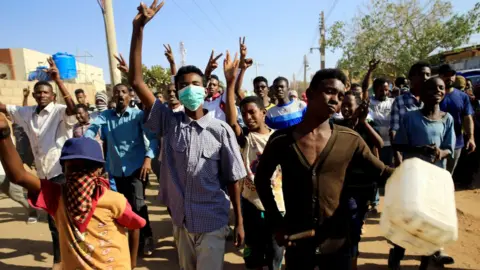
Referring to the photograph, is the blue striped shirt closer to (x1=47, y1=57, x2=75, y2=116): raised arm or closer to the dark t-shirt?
the dark t-shirt

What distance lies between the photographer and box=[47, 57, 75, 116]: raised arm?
3.40 metres

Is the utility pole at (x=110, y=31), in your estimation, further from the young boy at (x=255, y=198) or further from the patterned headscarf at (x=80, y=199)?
the patterned headscarf at (x=80, y=199)

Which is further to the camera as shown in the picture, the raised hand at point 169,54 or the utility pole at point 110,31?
the utility pole at point 110,31

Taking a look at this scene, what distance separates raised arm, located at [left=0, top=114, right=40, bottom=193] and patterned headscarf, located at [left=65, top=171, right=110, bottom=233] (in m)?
0.18

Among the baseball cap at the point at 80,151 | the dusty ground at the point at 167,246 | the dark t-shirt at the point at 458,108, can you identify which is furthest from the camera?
the dark t-shirt at the point at 458,108

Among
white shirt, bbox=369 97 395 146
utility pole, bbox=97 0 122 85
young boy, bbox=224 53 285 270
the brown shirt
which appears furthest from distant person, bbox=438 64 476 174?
utility pole, bbox=97 0 122 85

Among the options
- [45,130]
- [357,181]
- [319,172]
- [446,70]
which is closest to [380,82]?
[446,70]

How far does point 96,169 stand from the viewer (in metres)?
2.07

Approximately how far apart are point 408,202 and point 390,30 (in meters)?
19.6

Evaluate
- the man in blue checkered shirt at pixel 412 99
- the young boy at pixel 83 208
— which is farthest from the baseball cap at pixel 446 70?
the young boy at pixel 83 208

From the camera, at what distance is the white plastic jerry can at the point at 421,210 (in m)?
1.43

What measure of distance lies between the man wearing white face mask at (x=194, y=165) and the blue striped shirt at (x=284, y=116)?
1268mm

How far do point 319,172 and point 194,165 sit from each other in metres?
0.87

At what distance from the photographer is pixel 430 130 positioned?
2990 millimetres
